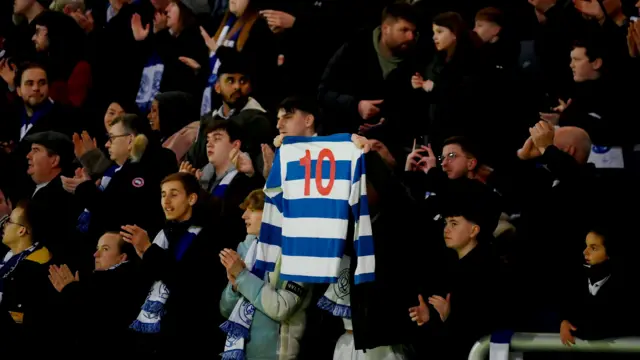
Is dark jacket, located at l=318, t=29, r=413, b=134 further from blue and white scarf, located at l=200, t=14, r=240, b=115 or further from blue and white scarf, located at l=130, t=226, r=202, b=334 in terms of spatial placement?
blue and white scarf, located at l=130, t=226, r=202, b=334

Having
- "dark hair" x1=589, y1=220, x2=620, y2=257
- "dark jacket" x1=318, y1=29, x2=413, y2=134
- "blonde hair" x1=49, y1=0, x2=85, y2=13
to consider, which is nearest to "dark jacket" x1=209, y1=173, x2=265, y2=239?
"dark jacket" x1=318, y1=29, x2=413, y2=134

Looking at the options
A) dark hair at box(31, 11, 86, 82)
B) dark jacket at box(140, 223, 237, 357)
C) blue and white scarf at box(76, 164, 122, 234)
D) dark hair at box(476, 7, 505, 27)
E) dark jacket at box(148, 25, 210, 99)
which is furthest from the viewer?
dark hair at box(31, 11, 86, 82)

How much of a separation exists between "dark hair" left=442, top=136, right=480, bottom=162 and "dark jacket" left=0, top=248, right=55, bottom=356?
3.01m

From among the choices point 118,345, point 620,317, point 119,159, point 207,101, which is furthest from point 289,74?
point 620,317

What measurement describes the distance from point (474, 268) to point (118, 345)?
2.65m

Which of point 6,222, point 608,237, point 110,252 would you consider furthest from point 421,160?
point 6,222

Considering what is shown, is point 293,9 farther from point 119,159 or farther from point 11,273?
point 11,273

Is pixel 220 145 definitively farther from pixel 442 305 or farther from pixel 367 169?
pixel 442 305

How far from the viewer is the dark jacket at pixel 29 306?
8703mm

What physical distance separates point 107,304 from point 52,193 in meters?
1.71

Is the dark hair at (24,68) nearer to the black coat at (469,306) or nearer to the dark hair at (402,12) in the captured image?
the dark hair at (402,12)

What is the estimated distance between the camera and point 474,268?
22.8ft

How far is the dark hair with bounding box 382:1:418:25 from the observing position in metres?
8.93

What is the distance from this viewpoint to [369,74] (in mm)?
9250
